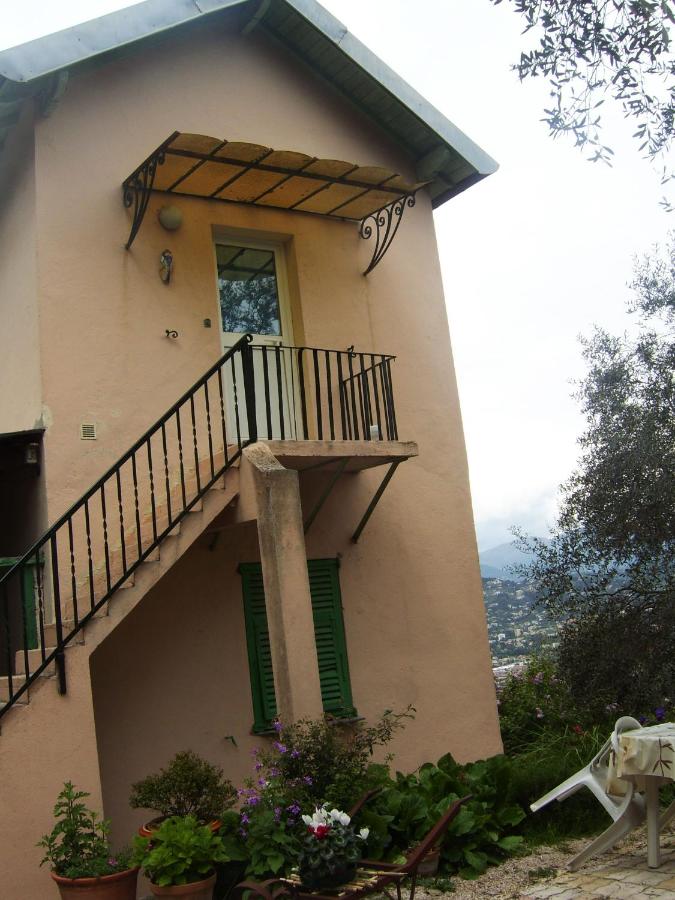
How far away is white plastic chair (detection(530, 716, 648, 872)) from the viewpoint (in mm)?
6500

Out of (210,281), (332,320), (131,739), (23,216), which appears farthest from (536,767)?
(23,216)

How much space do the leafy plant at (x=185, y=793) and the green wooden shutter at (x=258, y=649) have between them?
162 cm

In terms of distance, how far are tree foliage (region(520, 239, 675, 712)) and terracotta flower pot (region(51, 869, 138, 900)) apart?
457cm

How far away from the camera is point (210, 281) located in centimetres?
934

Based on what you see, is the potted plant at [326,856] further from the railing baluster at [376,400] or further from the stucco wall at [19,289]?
the stucco wall at [19,289]

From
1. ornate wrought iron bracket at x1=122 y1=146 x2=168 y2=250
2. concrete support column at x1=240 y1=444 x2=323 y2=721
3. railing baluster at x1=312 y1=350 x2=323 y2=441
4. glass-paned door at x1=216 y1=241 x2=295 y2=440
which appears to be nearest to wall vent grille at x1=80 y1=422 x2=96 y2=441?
glass-paned door at x1=216 y1=241 x2=295 y2=440

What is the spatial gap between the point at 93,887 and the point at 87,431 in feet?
12.3

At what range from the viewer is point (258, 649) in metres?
8.78

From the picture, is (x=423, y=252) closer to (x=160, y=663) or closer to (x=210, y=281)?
(x=210, y=281)

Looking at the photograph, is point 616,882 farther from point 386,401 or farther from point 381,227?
point 381,227

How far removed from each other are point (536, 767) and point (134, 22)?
7.58 metres

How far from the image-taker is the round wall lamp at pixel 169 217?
9.06 meters

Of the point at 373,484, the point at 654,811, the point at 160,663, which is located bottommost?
the point at 654,811

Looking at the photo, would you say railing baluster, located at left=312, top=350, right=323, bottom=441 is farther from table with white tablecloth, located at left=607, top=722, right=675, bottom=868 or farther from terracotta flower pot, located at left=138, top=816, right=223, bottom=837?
table with white tablecloth, located at left=607, top=722, right=675, bottom=868
